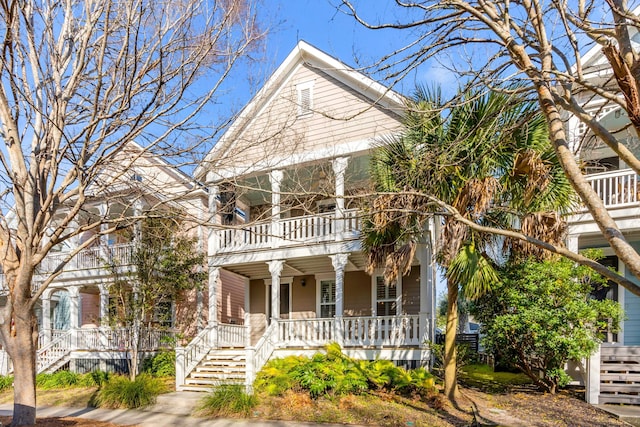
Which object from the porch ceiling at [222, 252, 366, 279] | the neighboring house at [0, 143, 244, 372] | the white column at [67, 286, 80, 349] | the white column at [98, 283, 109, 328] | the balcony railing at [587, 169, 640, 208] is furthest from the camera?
the white column at [67, 286, 80, 349]

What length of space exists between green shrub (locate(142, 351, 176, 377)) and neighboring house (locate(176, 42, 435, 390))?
7.11 feet

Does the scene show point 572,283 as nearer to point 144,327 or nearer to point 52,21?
point 52,21

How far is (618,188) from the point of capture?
36.6 feet

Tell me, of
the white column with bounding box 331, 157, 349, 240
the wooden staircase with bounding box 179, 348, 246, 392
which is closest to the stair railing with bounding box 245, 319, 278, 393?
the wooden staircase with bounding box 179, 348, 246, 392

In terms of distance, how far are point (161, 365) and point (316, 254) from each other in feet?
21.6

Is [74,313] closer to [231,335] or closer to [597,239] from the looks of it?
[231,335]

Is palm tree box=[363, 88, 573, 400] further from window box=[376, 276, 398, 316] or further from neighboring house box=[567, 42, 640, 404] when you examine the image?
window box=[376, 276, 398, 316]

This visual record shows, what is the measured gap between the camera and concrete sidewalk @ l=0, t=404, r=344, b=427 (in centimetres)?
827

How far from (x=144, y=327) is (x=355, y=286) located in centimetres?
700

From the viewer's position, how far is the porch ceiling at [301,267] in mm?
13211

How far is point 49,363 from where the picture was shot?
15891 mm

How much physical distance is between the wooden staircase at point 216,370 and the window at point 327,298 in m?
3.14

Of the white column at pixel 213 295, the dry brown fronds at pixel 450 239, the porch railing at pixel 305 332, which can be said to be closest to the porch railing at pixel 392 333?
the porch railing at pixel 305 332

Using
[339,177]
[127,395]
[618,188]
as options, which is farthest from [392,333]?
[618,188]
